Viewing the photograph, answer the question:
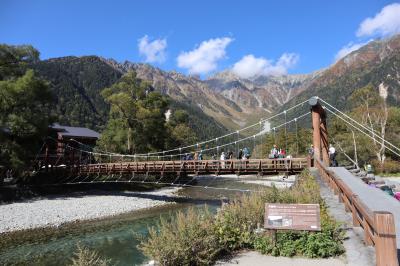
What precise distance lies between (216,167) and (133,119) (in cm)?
1844

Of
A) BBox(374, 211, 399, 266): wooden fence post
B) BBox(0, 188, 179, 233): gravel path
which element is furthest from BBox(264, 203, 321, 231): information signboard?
BBox(0, 188, 179, 233): gravel path

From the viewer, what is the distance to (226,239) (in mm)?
7992

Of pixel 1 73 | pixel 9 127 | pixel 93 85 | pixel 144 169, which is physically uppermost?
pixel 93 85

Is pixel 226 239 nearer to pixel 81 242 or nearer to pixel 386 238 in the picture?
pixel 386 238

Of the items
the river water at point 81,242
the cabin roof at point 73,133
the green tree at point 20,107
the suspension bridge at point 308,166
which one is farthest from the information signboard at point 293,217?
the cabin roof at point 73,133

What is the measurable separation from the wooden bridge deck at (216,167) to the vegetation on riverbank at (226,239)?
11472 mm

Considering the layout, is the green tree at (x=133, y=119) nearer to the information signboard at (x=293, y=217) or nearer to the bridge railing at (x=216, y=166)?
the bridge railing at (x=216, y=166)

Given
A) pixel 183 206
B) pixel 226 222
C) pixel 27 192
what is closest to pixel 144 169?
pixel 183 206

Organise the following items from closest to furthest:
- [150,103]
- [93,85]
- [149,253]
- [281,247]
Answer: [149,253] → [281,247] → [150,103] → [93,85]

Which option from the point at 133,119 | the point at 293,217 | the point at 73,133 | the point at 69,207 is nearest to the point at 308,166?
the point at 293,217

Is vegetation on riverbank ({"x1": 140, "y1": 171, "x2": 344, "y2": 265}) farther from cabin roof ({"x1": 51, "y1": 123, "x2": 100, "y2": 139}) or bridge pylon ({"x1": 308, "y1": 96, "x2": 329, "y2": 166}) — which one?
cabin roof ({"x1": 51, "y1": 123, "x2": 100, "y2": 139})

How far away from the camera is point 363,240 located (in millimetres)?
7320

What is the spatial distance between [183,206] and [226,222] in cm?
1960

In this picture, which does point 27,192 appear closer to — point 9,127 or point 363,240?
point 9,127
